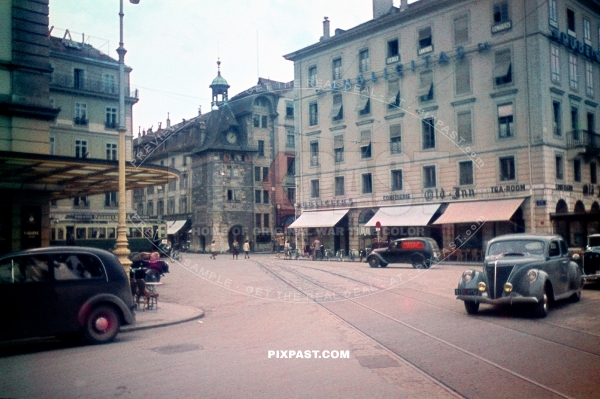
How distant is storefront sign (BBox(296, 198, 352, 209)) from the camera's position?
39.5 meters

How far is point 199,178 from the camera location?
21.1 m

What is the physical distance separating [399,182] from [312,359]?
29.5m

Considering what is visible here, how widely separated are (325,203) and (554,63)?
18.3 metres

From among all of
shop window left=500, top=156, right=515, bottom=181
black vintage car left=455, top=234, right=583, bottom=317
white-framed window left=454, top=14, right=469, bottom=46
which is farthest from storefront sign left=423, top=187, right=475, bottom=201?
black vintage car left=455, top=234, right=583, bottom=317

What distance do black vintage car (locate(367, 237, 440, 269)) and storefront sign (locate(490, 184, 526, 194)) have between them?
17.0ft

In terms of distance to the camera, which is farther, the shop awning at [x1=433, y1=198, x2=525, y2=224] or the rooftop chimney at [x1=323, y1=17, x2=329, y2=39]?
the rooftop chimney at [x1=323, y1=17, x2=329, y2=39]

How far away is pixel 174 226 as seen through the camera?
26922mm

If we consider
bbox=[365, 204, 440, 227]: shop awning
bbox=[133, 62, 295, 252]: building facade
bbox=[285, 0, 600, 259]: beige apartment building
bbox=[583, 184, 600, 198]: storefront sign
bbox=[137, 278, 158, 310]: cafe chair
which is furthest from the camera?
bbox=[365, 204, 440, 227]: shop awning

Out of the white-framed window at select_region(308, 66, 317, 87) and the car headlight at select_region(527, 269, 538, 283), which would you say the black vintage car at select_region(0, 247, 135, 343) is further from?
the white-framed window at select_region(308, 66, 317, 87)

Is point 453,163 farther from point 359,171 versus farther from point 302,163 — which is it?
point 302,163

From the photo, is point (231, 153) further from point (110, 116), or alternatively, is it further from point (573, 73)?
point (573, 73)

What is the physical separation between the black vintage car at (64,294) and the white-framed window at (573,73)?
24958mm

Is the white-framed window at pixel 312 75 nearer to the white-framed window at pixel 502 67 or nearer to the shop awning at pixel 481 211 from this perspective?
the white-framed window at pixel 502 67

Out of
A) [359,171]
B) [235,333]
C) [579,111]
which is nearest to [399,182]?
[359,171]
